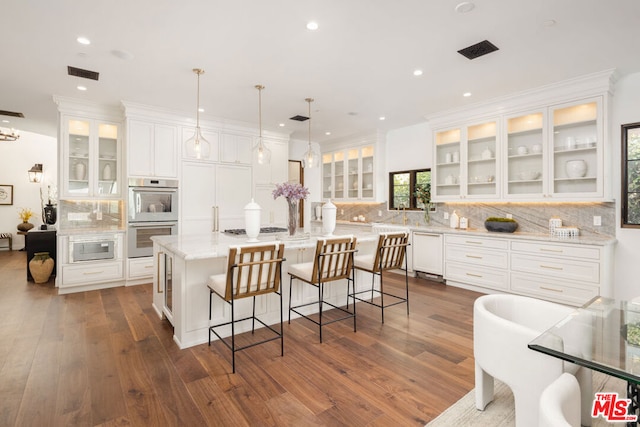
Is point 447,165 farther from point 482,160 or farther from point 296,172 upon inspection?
point 296,172

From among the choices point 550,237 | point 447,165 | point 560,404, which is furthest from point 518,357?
point 447,165

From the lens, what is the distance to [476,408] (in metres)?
2.00

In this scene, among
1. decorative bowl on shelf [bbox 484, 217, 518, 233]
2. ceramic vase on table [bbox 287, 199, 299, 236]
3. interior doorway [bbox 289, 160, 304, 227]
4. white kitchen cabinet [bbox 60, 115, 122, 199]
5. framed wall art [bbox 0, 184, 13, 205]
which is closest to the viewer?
ceramic vase on table [bbox 287, 199, 299, 236]

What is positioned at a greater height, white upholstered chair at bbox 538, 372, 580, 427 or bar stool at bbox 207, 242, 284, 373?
bar stool at bbox 207, 242, 284, 373

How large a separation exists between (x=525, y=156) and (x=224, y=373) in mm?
4657

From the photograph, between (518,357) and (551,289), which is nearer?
(518,357)

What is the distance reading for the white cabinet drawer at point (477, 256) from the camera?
438 centimetres

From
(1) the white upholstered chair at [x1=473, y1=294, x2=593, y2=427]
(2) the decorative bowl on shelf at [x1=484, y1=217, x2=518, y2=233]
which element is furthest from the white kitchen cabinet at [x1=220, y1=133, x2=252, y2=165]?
(1) the white upholstered chair at [x1=473, y1=294, x2=593, y2=427]

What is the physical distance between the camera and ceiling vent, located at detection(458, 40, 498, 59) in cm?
301

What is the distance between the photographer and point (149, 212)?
511 centimetres

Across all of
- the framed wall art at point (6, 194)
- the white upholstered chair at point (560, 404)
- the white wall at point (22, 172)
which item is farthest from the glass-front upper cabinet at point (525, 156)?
the framed wall art at point (6, 194)

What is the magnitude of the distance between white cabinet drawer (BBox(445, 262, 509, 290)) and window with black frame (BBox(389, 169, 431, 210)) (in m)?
1.42

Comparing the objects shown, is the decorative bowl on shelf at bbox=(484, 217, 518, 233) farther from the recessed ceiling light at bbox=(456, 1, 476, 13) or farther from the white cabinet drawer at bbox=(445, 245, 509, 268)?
the recessed ceiling light at bbox=(456, 1, 476, 13)

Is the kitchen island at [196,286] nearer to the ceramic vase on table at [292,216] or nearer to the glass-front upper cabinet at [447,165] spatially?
the ceramic vase on table at [292,216]
